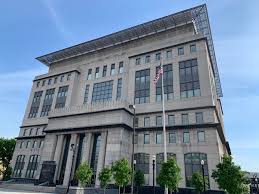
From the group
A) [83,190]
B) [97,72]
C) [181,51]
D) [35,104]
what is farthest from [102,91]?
[83,190]

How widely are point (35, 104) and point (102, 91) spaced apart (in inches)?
928

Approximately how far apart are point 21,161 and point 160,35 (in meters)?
47.6

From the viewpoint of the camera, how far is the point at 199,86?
41625 millimetres

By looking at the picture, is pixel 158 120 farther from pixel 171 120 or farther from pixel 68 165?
pixel 68 165

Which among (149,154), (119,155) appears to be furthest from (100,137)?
(149,154)

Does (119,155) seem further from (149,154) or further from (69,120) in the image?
(69,120)

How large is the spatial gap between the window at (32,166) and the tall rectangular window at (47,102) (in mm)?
11545

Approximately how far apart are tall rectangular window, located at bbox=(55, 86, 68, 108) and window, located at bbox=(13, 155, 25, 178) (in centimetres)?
1639

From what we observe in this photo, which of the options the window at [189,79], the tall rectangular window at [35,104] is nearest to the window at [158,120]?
the window at [189,79]

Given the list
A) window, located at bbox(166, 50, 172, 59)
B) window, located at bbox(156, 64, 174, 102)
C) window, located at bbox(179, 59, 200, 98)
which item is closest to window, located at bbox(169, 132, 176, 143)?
window, located at bbox(156, 64, 174, 102)

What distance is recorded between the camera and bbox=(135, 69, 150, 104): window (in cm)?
4656

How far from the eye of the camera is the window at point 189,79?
42.0 metres

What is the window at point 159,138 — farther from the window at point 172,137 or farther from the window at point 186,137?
the window at point 186,137

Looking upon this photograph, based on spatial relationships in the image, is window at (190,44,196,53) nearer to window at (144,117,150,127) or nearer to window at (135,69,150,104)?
window at (135,69,150,104)
